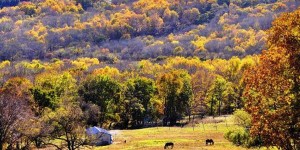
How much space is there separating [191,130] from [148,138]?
1363cm

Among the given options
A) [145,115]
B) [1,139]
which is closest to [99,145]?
[1,139]

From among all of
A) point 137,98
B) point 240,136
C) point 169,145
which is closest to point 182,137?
point 169,145

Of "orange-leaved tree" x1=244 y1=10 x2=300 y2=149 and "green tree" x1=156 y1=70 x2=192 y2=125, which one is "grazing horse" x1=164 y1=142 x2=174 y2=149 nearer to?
"green tree" x1=156 y1=70 x2=192 y2=125

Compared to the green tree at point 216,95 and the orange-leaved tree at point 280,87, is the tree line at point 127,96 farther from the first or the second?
the orange-leaved tree at point 280,87

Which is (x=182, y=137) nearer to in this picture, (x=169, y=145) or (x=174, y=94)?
(x=169, y=145)

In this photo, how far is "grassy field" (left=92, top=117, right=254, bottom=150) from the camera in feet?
219

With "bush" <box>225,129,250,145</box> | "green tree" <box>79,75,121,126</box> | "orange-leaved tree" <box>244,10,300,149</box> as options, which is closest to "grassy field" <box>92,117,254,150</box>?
"bush" <box>225,129,250,145</box>

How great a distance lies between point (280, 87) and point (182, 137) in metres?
58.2

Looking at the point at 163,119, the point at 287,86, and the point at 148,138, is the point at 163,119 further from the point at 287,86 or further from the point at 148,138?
the point at 287,86

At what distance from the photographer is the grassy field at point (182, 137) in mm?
66625

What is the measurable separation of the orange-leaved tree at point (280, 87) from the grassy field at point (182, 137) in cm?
3765

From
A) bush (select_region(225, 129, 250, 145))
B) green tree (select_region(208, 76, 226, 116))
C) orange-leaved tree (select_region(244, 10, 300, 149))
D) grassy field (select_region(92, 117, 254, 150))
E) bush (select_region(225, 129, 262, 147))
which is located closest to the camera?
orange-leaved tree (select_region(244, 10, 300, 149))

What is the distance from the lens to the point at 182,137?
7762 cm

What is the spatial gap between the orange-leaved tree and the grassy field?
37651 millimetres
